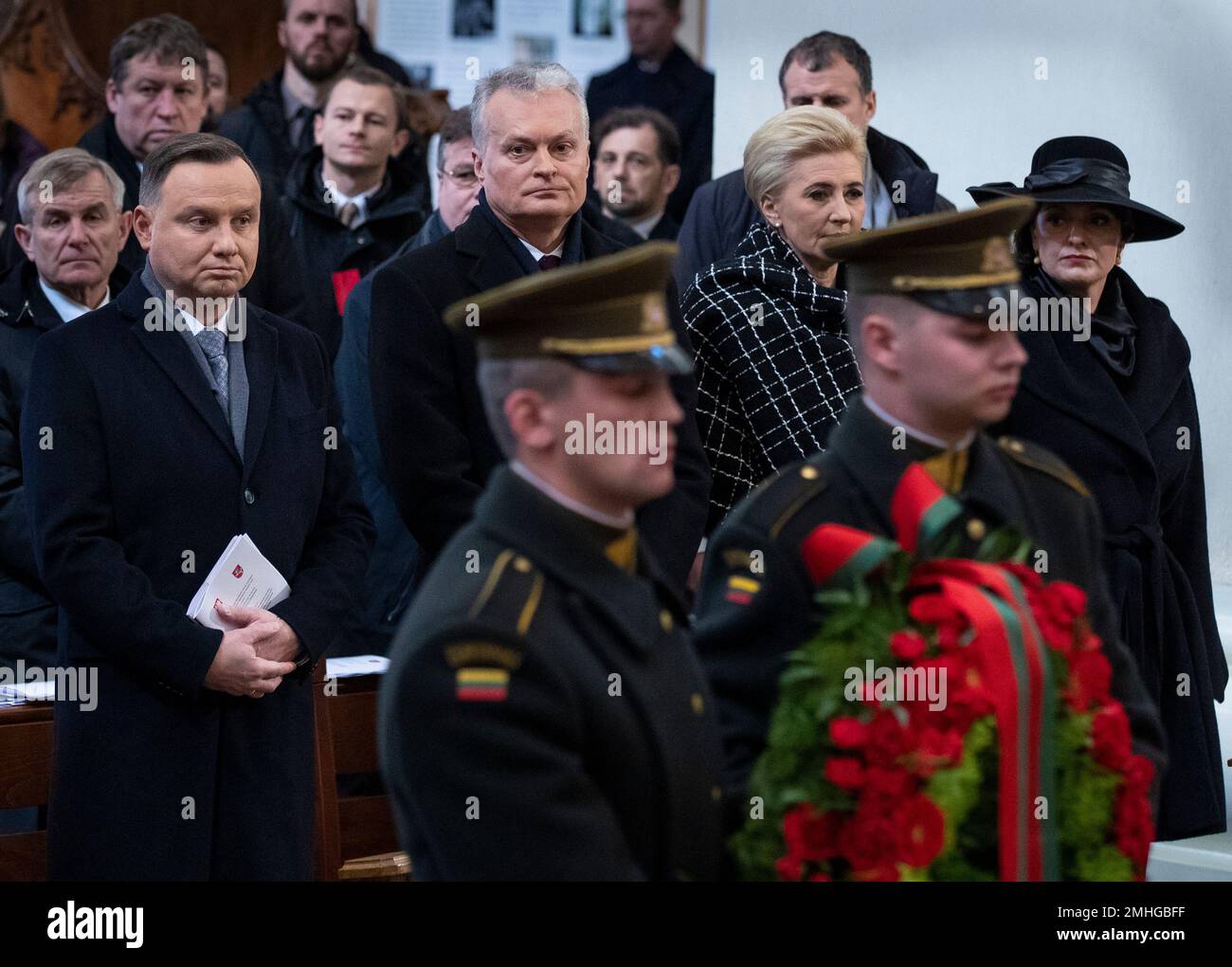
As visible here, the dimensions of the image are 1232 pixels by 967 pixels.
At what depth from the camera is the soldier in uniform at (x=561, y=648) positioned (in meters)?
1.68

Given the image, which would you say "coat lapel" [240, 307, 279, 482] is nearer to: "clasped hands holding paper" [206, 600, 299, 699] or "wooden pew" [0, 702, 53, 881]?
"clasped hands holding paper" [206, 600, 299, 699]

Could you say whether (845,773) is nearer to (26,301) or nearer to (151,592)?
(151,592)

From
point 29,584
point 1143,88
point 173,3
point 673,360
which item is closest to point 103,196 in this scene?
point 29,584

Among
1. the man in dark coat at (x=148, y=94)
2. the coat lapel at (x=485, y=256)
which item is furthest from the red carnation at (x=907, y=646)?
the man in dark coat at (x=148, y=94)

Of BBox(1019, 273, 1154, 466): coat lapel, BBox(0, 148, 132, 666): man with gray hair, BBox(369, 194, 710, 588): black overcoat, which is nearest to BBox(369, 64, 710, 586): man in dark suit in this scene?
BBox(369, 194, 710, 588): black overcoat

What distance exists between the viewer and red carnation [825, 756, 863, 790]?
183cm

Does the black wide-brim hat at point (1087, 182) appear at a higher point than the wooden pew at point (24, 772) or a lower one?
higher

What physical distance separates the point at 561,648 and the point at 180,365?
1.39 metres

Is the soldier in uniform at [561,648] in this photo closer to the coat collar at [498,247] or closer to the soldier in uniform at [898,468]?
the soldier in uniform at [898,468]

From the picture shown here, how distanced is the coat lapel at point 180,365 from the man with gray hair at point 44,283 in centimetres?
89

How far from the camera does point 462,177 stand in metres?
4.42

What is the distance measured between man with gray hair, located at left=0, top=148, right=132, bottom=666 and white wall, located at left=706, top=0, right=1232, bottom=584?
1.80m
